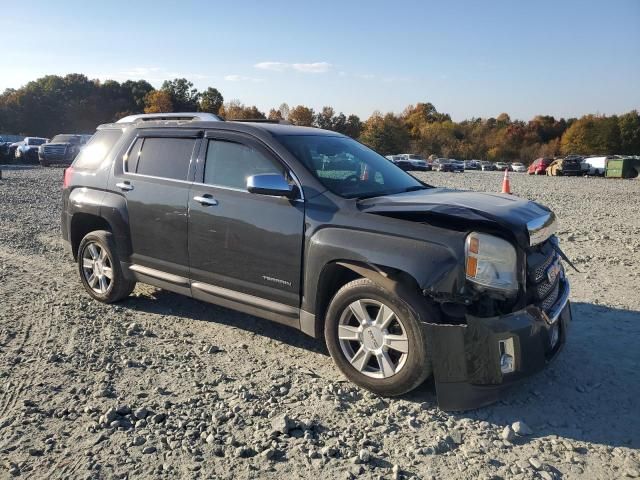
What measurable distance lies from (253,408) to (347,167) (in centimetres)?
215

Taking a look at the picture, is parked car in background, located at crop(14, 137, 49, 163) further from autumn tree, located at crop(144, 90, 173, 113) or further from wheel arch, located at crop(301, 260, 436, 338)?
autumn tree, located at crop(144, 90, 173, 113)

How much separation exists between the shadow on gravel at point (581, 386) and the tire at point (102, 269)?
2.47 ft

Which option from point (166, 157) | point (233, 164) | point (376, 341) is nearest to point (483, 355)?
point (376, 341)

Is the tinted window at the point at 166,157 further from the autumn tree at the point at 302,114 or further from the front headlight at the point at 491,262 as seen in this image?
the autumn tree at the point at 302,114

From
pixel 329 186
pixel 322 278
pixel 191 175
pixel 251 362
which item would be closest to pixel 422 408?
pixel 322 278

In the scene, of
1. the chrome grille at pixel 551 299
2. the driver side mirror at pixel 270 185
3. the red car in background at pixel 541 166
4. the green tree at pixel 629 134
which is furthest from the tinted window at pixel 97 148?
the green tree at pixel 629 134

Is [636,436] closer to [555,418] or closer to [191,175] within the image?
[555,418]

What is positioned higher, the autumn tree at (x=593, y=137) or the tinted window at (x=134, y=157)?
the autumn tree at (x=593, y=137)

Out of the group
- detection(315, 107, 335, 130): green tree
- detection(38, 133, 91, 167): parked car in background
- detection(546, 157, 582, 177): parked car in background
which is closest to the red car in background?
detection(546, 157, 582, 177): parked car in background

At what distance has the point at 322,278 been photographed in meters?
3.95

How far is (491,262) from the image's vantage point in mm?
3459

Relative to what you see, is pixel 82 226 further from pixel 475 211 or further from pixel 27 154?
pixel 27 154

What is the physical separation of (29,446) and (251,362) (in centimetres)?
166

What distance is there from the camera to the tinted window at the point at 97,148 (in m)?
5.74
